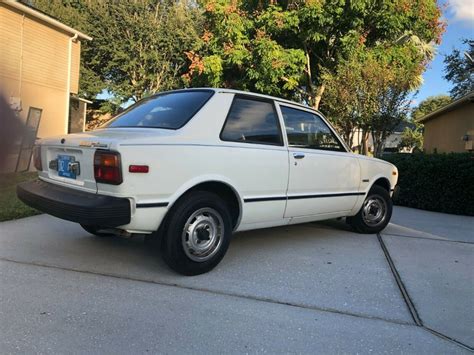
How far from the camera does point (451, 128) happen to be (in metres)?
17.4

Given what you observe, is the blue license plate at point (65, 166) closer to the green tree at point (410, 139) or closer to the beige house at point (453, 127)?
the beige house at point (453, 127)

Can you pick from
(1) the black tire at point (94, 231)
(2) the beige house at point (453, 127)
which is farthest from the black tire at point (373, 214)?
(2) the beige house at point (453, 127)

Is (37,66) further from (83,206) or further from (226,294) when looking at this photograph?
(226,294)

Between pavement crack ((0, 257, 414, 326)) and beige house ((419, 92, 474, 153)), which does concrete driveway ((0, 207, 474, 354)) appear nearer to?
pavement crack ((0, 257, 414, 326))

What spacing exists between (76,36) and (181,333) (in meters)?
15.6

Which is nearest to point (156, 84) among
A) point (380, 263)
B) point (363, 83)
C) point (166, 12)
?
point (166, 12)

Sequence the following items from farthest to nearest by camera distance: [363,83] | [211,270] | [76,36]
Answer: [76,36], [363,83], [211,270]

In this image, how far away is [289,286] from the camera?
404 cm

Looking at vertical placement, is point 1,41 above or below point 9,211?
above

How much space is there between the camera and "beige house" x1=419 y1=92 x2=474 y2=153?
15.4 meters

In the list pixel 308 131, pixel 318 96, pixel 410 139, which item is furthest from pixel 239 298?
pixel 410 139

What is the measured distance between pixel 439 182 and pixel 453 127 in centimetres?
902

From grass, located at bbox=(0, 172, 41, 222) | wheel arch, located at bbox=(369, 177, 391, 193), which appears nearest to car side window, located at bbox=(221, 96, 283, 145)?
wheel arch, located at bbox=(369, 177, 391, 193)

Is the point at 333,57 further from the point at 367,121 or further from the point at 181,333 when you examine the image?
the point at 181,333
